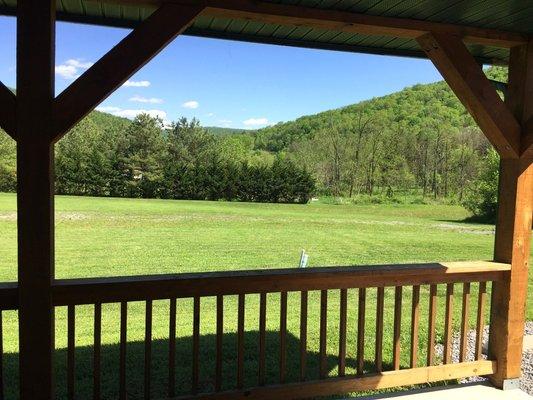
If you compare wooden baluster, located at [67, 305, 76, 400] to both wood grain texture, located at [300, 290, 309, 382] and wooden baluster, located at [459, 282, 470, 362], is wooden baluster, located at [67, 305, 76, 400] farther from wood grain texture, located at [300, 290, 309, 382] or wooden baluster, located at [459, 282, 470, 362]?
wooden baluster, located at [459, 282, 470, 362]

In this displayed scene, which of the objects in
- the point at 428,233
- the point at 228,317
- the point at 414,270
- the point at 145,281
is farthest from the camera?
the point at 428,233

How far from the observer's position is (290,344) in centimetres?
448

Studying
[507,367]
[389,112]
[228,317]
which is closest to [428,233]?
[228,317]

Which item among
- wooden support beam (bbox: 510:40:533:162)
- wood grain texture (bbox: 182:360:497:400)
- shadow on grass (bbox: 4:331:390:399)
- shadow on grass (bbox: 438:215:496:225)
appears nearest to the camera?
wood grain texture (bbox: 182:360:497:400)

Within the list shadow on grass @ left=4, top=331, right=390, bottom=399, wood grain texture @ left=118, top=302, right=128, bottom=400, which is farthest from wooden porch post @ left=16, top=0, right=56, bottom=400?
shadow on grass @ left=4, top=331, right=390, bottom=399

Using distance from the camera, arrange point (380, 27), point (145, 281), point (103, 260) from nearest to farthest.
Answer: point (145, 281), point (380, 27), point (103, 260)

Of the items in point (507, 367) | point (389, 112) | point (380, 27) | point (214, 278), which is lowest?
point (507, 367)

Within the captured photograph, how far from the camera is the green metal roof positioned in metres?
2.64

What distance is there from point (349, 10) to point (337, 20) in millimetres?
98

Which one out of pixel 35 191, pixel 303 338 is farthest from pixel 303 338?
pixel 35 191

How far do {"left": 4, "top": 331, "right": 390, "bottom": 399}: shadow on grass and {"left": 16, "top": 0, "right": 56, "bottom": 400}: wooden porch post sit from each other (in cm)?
115

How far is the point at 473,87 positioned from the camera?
2.90 metres

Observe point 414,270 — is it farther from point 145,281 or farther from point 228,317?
point 228,317

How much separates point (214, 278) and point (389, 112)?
47.4 metres
